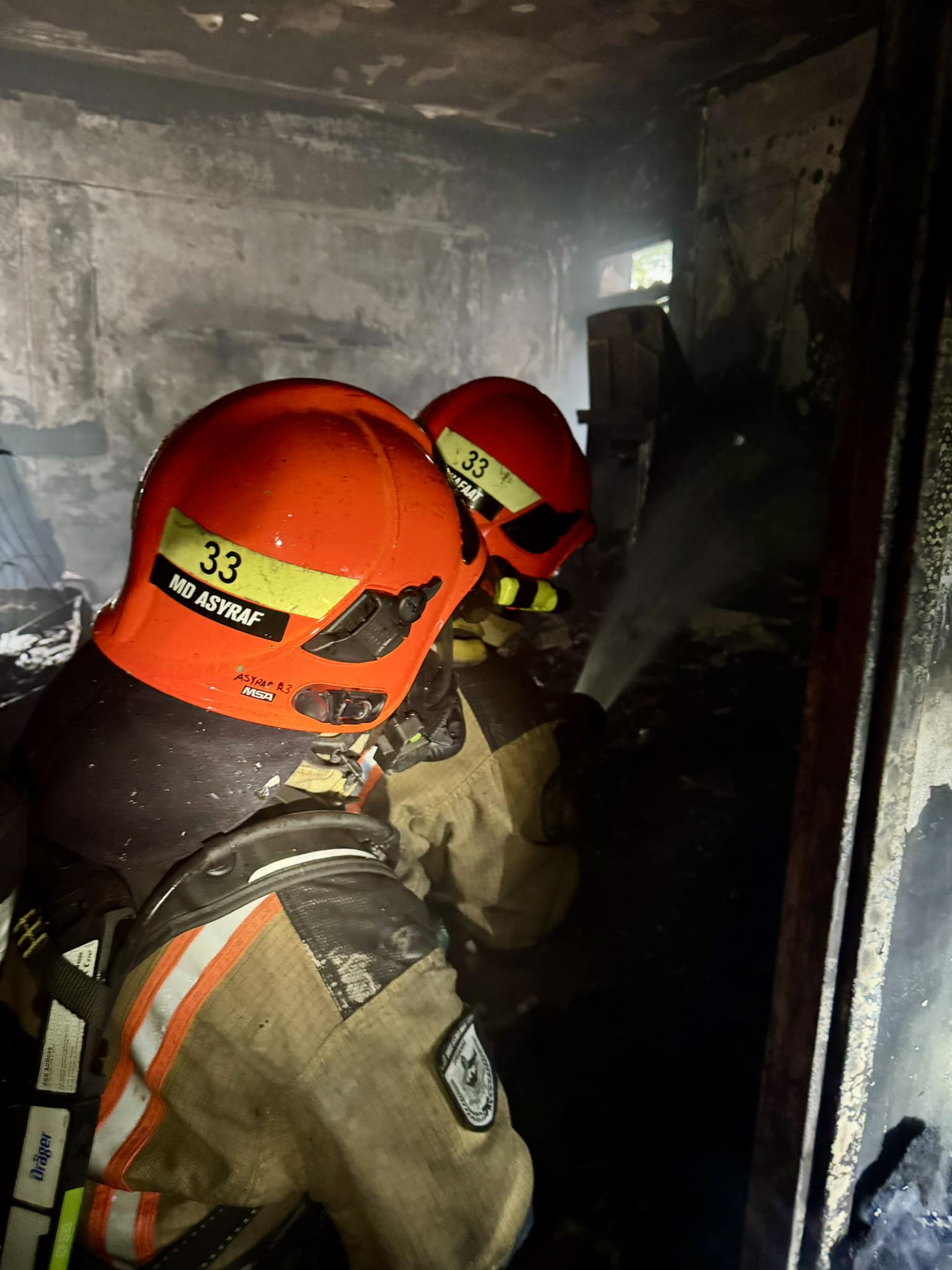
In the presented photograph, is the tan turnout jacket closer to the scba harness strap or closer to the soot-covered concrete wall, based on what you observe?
the scba harness strap

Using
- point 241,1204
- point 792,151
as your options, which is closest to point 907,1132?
point 241,1204

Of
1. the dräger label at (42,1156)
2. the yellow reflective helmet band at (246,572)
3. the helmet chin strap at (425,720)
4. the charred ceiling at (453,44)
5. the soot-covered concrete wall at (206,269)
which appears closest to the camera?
the dräger label at (42,1156)

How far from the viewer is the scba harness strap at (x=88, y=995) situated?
128 centimetres

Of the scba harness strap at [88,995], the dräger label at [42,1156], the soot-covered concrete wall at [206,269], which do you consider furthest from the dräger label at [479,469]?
the soot-covered concrete wall at [206,269]

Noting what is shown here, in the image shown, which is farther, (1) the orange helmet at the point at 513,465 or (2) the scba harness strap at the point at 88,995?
(1) the orange helmet at the point at 513,465

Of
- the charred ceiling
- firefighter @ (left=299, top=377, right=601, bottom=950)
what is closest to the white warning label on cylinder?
firefighter @ (left=299, top=377, right=601, bottom=950)

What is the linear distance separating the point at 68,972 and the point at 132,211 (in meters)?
5.27

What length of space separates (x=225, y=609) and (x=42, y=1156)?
942 millimetres

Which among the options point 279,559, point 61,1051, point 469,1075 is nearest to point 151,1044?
point 61,1051

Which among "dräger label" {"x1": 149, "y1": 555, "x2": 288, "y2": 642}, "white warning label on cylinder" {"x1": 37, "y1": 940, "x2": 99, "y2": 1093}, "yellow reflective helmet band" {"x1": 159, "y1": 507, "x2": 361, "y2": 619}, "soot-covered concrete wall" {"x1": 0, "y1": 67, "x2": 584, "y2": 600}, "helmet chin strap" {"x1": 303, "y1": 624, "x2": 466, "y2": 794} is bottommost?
"white warning label on cylinder" {"x1": 37, "y1": 940, "x2": 99, "y2": 1093}

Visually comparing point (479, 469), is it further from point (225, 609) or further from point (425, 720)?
point (225, 609)

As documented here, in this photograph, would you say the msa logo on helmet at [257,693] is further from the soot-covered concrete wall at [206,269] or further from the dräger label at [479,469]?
the soot-covered concrete wall at [206,269]

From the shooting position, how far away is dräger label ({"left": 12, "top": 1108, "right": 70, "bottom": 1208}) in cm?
127

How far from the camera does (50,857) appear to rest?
147 cm
